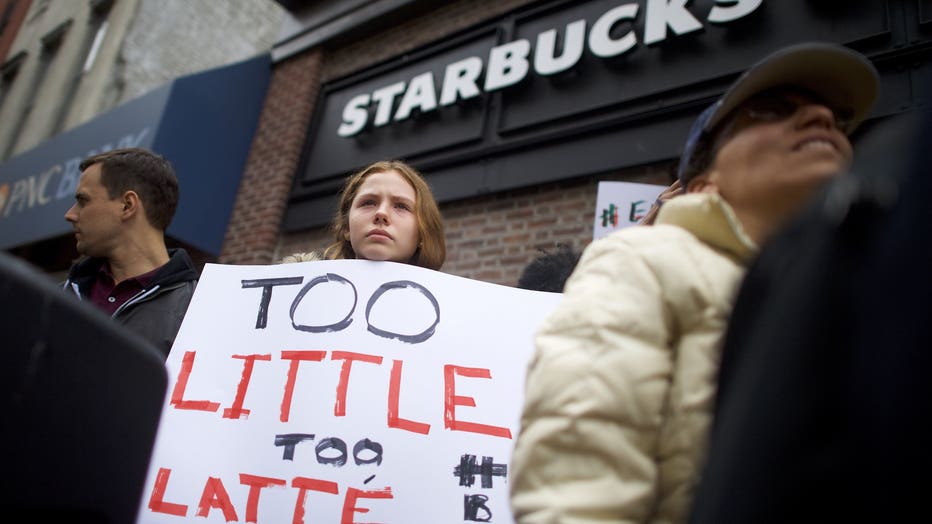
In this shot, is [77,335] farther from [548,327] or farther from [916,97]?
[916,97]

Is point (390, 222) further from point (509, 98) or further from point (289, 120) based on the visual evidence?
point (289, 120)

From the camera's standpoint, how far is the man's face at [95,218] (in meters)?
2.22

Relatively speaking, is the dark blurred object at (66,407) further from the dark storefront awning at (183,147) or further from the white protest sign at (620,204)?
the dark storefront awning at (183,147)

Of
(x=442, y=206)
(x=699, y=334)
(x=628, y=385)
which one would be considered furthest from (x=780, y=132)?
(x=442, y=206)

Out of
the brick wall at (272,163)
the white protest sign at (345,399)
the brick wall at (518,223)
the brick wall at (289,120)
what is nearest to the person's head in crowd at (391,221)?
the white protest sign at (345,399)

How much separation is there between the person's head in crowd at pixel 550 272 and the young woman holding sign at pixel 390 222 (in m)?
0.53

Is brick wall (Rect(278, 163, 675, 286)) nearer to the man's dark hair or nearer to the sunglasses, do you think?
the man's dark hair

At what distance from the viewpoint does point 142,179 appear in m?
2.35

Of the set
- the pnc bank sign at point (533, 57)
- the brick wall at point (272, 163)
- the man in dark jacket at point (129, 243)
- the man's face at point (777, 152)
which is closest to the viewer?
the man's face at point (777, 152)

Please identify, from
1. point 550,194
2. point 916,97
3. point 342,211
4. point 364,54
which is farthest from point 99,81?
point 916,97

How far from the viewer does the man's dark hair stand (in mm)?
2314

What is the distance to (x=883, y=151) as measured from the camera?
54 centimetres

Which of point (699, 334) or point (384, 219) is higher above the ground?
point (384, 219)

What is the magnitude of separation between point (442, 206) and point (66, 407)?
413 cm
